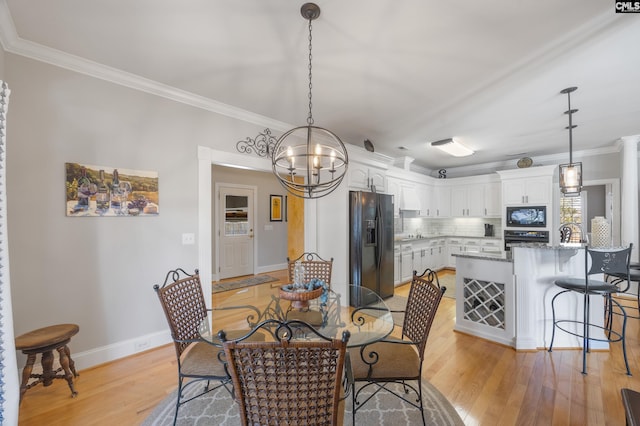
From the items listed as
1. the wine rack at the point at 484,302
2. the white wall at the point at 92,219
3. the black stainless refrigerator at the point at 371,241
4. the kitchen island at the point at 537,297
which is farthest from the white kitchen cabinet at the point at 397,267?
the white wall at the point at 92,219

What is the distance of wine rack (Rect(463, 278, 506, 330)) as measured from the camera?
9.61 feet

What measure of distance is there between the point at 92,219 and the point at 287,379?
2486 millimetres

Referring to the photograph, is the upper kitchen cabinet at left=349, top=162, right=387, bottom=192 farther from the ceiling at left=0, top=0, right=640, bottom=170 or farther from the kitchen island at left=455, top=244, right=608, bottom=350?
the kitchen island at left=455, top=244, right=608, bottom=350

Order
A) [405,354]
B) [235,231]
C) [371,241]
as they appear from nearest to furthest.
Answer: [405,354]
[371,241]
[235,231]

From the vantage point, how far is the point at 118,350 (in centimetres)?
254

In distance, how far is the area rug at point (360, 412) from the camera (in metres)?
1.78

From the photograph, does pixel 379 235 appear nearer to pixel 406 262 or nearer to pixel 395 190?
pixel 406 262

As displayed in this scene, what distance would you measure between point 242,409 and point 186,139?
9.06 feet

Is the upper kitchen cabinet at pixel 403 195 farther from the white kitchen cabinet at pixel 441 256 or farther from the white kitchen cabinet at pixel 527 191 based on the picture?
the white kitchen cabinet at pixel 527 191

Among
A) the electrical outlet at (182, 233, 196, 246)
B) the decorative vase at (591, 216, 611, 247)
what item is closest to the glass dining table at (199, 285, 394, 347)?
the electrical outlet at (182, 233, 196, 246)

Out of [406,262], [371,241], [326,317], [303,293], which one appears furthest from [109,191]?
[406,262]

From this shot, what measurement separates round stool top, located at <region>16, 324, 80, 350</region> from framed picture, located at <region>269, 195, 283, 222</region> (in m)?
4.77

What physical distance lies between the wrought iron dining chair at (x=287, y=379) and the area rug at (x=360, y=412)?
40.0 inches

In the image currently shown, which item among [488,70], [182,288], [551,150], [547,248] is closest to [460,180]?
[551,150]
